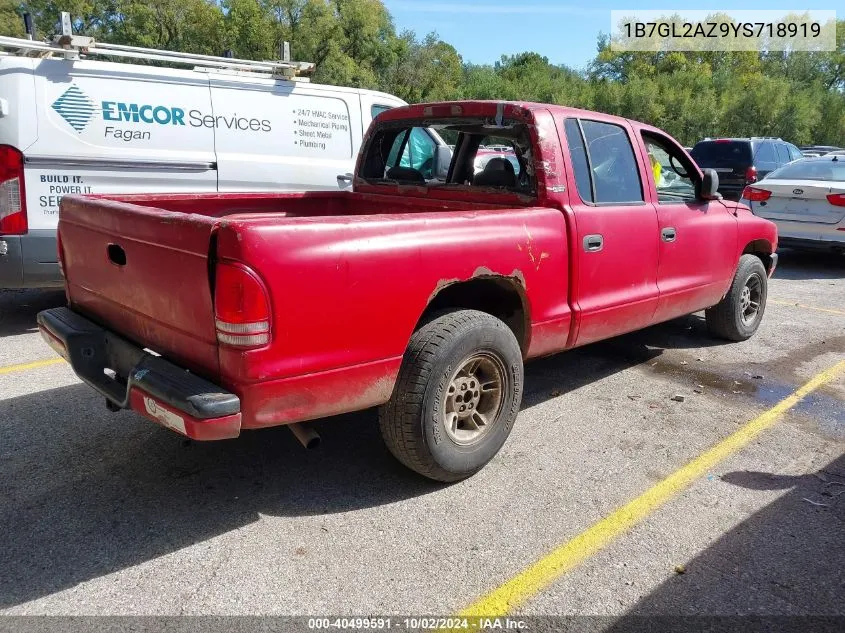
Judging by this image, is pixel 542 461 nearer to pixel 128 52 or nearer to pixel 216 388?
pixel 216 388

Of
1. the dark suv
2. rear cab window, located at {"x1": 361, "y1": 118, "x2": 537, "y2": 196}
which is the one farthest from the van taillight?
the dark suv

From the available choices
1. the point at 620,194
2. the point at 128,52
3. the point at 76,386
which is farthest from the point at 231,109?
the point at 620,194

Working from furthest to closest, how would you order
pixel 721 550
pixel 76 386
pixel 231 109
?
pixel 231 109, pixel 76 386, pixel 721 550

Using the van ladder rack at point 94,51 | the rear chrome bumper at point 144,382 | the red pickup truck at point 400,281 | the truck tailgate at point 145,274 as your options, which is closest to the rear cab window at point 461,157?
the red pickup truck at point 400,281

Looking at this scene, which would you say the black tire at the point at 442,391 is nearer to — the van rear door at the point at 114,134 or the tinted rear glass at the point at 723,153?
the van rear door at the point at 114,134

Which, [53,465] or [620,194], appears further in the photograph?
[620,194]

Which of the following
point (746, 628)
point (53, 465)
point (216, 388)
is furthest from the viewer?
point (53, 465)

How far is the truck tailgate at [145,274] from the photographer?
272 centimetres

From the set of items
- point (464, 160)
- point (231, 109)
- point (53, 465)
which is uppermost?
point (231, 109)

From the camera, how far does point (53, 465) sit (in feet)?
11.7

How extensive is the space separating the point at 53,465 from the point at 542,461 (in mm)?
2569

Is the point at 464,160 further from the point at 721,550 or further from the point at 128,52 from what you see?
the point at 128,52

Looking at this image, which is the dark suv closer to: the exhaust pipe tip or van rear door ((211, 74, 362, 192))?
van rear door ((211, 74, 362, 192))

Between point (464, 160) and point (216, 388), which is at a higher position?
point (464, 160)
